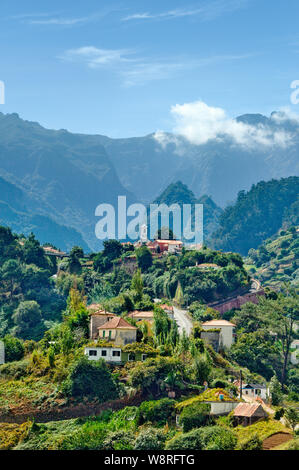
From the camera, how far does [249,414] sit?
47.6 meters

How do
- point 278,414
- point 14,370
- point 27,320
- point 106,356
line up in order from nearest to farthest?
point 278,414, point 106,356, point 14,370, point 27,320

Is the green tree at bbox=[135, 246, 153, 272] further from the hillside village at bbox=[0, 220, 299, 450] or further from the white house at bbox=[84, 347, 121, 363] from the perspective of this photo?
the white house at bbox=[84, 347, 121, 363]

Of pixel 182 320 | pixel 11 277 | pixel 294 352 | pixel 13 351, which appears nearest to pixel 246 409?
pixel 13 351

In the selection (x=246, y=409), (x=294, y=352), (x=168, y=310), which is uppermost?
(x=168, y=310)

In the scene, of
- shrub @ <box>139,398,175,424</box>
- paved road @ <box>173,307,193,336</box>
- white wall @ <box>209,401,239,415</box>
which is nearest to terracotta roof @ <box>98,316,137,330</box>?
shrub @ <box>139,398,175,424</box>

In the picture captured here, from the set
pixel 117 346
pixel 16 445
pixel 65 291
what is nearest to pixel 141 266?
pixel 65 291

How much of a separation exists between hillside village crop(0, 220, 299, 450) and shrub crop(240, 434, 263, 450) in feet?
0.19

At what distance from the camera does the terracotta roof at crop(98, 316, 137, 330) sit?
5958 centimetres

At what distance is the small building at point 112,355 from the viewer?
56625 mm

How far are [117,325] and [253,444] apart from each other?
780 inches

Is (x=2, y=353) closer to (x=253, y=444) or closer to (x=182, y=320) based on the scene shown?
(x=182, y=320)

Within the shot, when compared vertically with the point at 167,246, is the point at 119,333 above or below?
below
